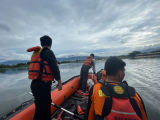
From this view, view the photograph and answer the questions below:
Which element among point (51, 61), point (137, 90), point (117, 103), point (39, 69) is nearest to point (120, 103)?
point (117, 103)

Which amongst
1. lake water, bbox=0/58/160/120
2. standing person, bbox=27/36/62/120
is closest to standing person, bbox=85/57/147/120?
standing person, bbox=27/36/62/120

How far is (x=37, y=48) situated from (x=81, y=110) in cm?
222

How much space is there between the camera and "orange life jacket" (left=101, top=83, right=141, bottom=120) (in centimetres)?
87

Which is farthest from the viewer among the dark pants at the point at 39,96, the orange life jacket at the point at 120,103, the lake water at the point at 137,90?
the lake water at the point at 137,90

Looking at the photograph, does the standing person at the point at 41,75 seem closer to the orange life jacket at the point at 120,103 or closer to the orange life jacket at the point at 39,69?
the orange life jacket at the point at 39,69

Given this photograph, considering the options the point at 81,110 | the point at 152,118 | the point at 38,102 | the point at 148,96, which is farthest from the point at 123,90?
the point at 148,96

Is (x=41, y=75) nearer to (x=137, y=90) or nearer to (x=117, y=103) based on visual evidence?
(x=117, y=103)

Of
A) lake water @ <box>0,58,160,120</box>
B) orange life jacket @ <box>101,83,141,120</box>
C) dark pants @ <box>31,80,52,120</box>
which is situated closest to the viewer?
orange life jacket @ <box>101,83,141,120</box>

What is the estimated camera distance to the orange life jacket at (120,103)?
0.87 metres

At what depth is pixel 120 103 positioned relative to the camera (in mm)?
904

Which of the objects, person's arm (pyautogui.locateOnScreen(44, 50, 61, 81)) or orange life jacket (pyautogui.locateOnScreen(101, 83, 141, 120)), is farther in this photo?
person's arm (pyautogui.locateOnScreen(44, 50, 61, 81))

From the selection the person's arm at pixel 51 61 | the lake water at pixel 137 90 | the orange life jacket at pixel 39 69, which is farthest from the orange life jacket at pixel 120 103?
the lake water at pixel 137 90

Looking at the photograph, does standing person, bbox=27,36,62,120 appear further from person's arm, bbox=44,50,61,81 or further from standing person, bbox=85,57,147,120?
standing person, bbox=85,57,147,120

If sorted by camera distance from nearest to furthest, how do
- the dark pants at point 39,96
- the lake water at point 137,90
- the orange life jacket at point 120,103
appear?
the orange life jacket at point 120,103 < the dark pants at point 39,96 < the lake water at point 137,90
